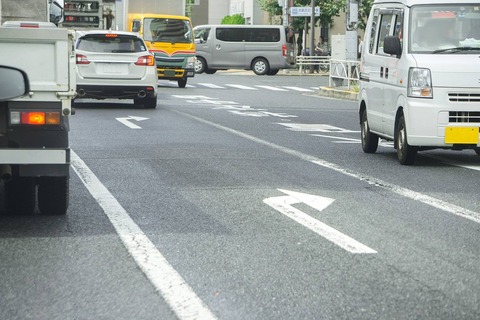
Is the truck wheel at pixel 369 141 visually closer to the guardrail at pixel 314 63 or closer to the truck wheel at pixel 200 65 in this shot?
the truck wheel at pixel 200 65

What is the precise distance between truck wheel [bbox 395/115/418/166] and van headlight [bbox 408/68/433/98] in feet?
1.39

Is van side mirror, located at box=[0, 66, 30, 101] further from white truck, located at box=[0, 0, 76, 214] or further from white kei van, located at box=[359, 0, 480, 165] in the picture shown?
white kei van, located at box=[359, 0, 480, 165]

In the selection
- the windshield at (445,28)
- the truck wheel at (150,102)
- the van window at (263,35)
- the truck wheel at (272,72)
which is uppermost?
the windshield at (445,28)

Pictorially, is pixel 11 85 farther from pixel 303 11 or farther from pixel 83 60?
pixel 303 11

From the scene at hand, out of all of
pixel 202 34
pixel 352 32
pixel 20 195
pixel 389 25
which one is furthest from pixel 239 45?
pixel 20 195

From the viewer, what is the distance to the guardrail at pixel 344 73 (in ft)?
113

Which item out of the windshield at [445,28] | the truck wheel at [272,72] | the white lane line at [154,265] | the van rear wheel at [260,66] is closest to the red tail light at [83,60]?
the windshield at [445,28]

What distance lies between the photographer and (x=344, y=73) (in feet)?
117

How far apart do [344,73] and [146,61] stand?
1132 cm

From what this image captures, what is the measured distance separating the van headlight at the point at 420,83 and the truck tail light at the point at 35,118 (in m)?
6.26

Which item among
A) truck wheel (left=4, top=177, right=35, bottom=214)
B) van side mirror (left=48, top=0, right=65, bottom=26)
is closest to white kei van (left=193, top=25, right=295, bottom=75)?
van side mirror (left=48, top=0, right=65, bottom=26)

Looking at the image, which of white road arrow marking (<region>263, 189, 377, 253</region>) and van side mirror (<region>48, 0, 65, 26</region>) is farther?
van side mirror (<region>48, 0, 65, 26</region>)

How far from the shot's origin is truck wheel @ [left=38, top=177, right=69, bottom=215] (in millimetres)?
8773

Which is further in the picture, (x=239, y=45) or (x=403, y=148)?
(x=239, y=45)
